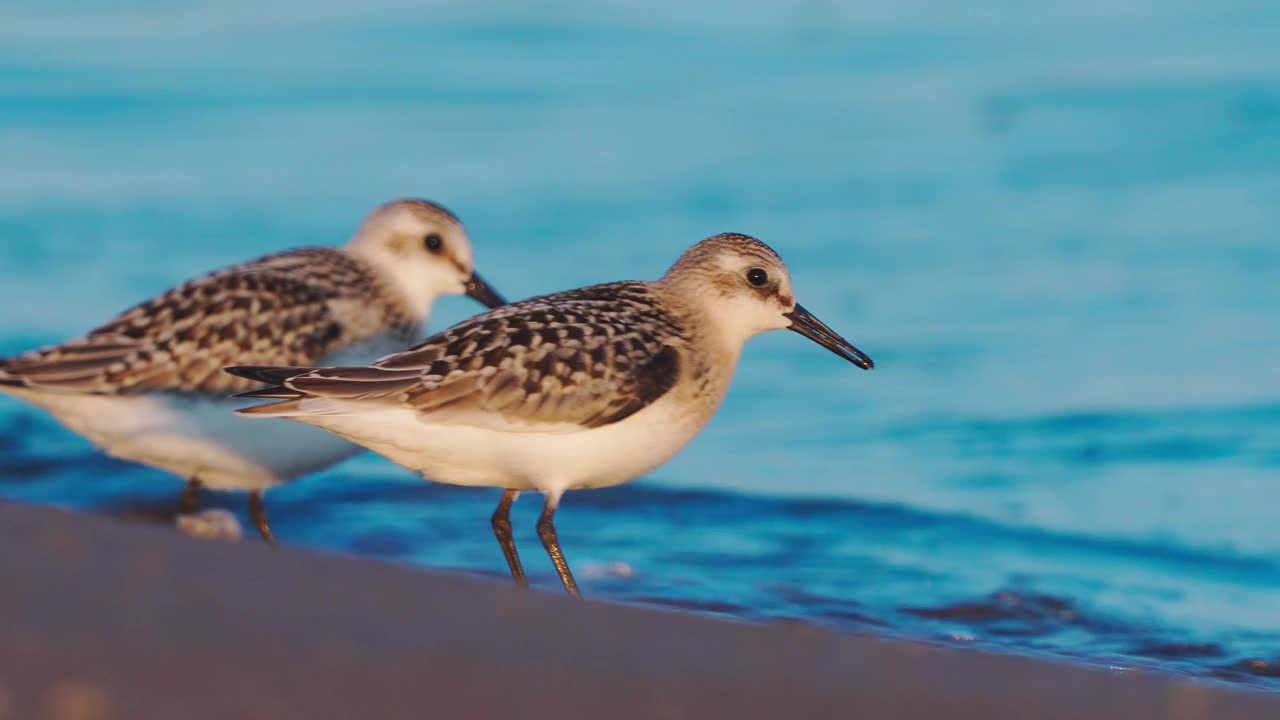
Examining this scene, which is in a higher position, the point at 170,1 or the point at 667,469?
the point at 170,1

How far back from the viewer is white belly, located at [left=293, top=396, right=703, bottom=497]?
576cm

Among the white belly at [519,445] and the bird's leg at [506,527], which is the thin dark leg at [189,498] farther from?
the white belly at [519,445]

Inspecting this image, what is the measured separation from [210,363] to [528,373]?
166 cm

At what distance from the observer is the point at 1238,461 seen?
9.32 m

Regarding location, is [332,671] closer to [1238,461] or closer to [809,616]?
[809,616]

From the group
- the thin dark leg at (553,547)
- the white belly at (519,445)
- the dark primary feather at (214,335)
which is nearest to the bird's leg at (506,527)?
the thin dark leg at (553,547)

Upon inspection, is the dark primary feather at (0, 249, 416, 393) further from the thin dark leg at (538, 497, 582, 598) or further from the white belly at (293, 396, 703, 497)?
the thin dark leg at (538, 497, 582, 598)

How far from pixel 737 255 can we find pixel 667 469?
319cm

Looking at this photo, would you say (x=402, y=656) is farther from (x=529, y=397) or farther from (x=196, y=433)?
(x=196, y=433)

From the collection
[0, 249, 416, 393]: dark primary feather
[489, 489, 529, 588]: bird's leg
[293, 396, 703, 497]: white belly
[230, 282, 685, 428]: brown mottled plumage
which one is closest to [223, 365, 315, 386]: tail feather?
[230, 282, 685, 428]: brown mottled plumage

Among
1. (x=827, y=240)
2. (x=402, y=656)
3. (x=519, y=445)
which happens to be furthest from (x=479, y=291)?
(x=827, y=240)

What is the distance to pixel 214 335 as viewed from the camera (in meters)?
6.94

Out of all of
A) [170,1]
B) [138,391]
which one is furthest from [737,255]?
[170,1]

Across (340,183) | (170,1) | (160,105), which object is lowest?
(340,183)
